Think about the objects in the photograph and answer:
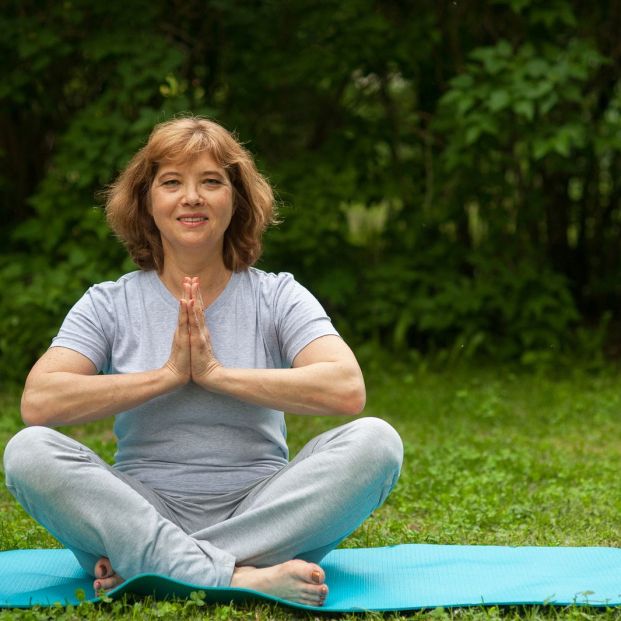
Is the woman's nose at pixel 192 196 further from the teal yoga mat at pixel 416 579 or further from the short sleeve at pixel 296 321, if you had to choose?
the teal yoga mat at pixel 416 579

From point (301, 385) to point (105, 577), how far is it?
0.72 metres

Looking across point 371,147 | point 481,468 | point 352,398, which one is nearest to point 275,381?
point 352,398

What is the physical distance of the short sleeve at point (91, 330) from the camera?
10.1 feet

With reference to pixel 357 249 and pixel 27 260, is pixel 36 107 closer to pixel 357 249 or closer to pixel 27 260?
pixel 27 260

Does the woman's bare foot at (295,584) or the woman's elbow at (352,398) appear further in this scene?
the woman's elbow at (352,398)

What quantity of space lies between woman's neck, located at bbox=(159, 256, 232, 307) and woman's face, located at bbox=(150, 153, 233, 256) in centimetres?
6

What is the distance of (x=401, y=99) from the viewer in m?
7.22

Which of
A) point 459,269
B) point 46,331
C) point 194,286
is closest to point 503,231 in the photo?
point 459,269

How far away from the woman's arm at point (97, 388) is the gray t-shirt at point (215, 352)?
0.42 ft

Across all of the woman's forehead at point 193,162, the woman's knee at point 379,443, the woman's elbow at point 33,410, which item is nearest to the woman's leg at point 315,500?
the woman's knee at point 379,443

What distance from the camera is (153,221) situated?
335 centimetres

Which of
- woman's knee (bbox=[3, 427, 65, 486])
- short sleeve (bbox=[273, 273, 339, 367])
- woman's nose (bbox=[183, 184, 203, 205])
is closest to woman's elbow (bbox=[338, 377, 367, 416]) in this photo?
short sleeve (bbox=[273, 273, 339, 367])

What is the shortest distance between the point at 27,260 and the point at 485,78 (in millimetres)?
2740

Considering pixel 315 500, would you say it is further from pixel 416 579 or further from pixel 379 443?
pixel 416 579
